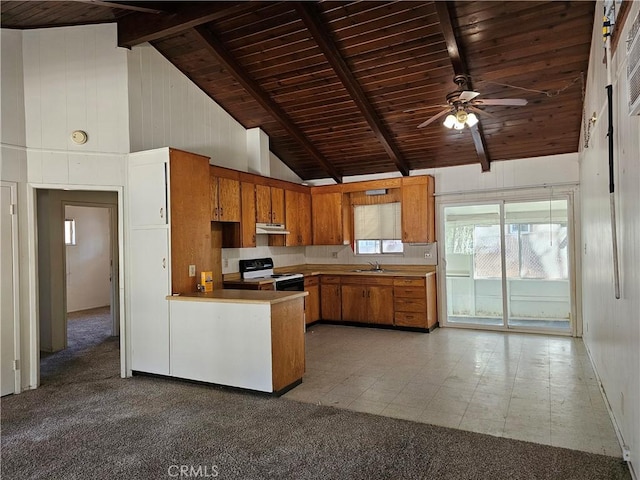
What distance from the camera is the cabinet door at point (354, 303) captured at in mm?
6570

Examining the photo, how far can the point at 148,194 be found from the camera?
4242 mm

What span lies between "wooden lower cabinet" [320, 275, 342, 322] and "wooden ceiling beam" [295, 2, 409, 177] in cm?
220

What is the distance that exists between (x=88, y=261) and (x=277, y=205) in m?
5.26

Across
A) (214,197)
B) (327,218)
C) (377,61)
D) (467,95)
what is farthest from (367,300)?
(467,95)

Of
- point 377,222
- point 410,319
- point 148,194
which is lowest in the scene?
point 410,319

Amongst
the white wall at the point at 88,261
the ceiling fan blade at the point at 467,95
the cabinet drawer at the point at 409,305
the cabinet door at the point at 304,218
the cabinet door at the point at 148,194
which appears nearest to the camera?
the ceiling fan blade at the point at 467,95

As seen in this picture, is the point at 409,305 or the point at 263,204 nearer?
the point at 263,204

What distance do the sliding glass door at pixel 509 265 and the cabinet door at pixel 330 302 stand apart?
176cm

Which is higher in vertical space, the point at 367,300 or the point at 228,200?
the point at 228,200

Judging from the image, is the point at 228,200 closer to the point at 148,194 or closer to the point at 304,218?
the point at 148,194

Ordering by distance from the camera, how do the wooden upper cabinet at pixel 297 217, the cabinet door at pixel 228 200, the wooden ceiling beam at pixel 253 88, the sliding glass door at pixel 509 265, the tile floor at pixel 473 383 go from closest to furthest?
1. the tile floor at pixel 473 383
2. the wooden ceiling beam at pixel 253 88
3. the cabinet door at pixel 228 200
4. the sliding glass door at pixel 509 265
5. the wooden upper cabinet at pixel 297 217

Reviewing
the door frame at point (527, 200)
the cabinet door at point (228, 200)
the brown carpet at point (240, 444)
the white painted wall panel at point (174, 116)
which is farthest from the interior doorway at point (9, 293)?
the door frame at point (527, 200)

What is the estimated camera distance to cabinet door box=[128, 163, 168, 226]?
4168 millimetres

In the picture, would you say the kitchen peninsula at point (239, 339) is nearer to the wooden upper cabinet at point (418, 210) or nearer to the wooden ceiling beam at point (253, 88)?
the wooden ceiling beam at point (253, 88)
